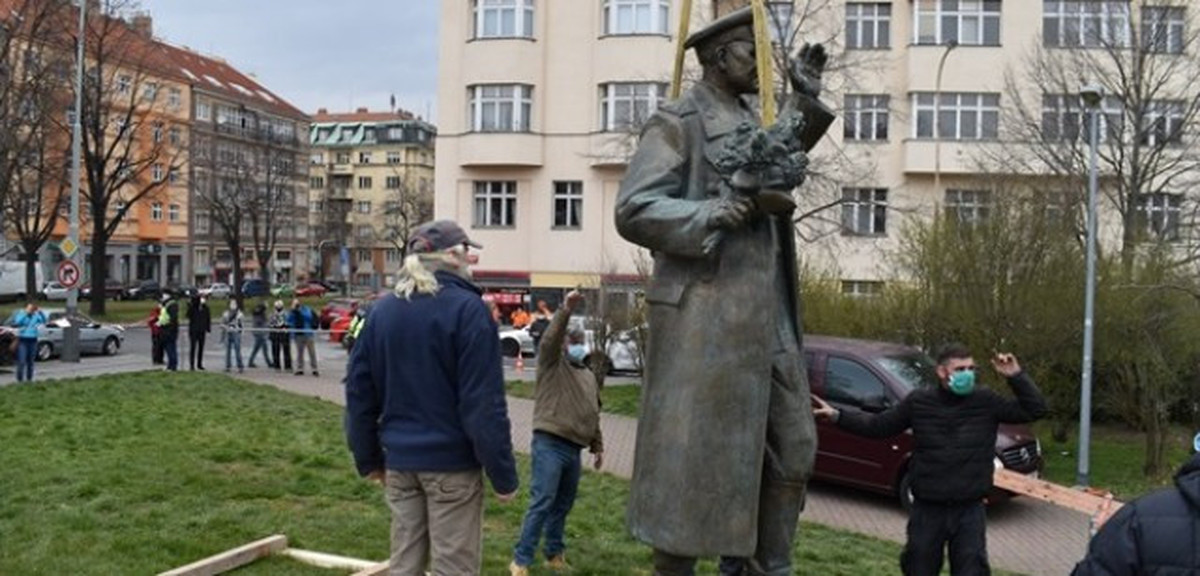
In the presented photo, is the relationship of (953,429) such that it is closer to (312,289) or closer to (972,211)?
(972,211)

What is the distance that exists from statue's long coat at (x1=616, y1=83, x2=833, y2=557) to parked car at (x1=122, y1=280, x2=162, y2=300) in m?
68.4

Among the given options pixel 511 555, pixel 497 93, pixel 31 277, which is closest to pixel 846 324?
pixel 511 555

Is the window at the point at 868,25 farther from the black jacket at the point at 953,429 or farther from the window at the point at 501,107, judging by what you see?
the black jacket at the point at 953,429

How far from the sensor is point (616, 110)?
41.2 m

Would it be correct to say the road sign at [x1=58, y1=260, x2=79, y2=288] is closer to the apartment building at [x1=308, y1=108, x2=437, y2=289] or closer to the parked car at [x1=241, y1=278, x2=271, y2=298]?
the parked car at [x1=241, y1=278, x2=271, y2=298]

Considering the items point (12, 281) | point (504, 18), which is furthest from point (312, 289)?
point (504, 18)

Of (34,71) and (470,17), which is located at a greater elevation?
(470,17)

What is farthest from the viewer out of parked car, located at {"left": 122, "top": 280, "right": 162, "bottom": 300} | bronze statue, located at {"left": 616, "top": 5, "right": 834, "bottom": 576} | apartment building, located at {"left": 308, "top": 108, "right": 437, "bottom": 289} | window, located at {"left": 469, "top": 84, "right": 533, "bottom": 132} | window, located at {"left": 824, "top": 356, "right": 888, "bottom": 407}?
apartment building, located at {"left": 308, "top": 108, "right": 437, "bottom": 289}

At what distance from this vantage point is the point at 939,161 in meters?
39.4

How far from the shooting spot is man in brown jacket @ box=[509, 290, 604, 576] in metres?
7.42

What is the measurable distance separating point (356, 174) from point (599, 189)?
Answer: 8553 cm

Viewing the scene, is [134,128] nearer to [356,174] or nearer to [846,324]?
[846,324]

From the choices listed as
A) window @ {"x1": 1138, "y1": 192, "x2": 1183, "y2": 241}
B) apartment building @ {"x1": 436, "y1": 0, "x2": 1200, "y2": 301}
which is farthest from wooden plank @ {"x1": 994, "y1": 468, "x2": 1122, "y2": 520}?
apartment building @ {"x1": 436, "y1": 0, "x2": 1200, "y2": 301}

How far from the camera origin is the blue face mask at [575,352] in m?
7.98
